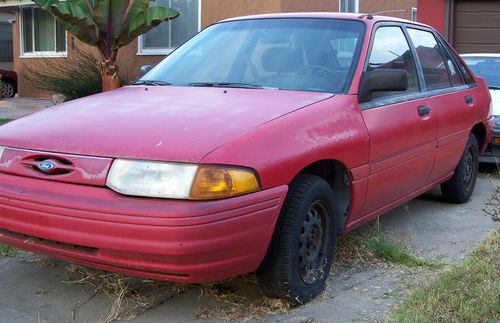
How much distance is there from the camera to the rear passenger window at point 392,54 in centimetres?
455

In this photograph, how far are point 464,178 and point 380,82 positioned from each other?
96.6 inches

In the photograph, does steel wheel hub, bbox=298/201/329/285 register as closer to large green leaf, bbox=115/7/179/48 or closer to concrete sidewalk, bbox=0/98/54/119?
large green leaf, bbox=115/7/179/48

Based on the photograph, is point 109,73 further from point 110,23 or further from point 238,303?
point 238,303

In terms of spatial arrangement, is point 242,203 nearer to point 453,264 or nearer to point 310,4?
point 453,264

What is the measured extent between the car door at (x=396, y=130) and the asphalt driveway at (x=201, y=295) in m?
0.48

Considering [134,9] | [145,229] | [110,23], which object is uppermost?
[134,9]

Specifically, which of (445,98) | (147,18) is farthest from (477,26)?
(445,98)

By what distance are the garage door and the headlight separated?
10.7 meters

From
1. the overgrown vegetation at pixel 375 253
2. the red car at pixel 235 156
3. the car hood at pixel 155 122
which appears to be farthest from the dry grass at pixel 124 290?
the overgrown vegetation at pixel 375 253

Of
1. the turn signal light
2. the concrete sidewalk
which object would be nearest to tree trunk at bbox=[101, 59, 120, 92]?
the concrete sidewalk

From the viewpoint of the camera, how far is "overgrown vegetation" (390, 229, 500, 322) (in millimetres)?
3279

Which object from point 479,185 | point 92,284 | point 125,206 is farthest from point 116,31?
point 125,206

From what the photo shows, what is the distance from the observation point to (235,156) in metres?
3.13

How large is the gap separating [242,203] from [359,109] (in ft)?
4.38
